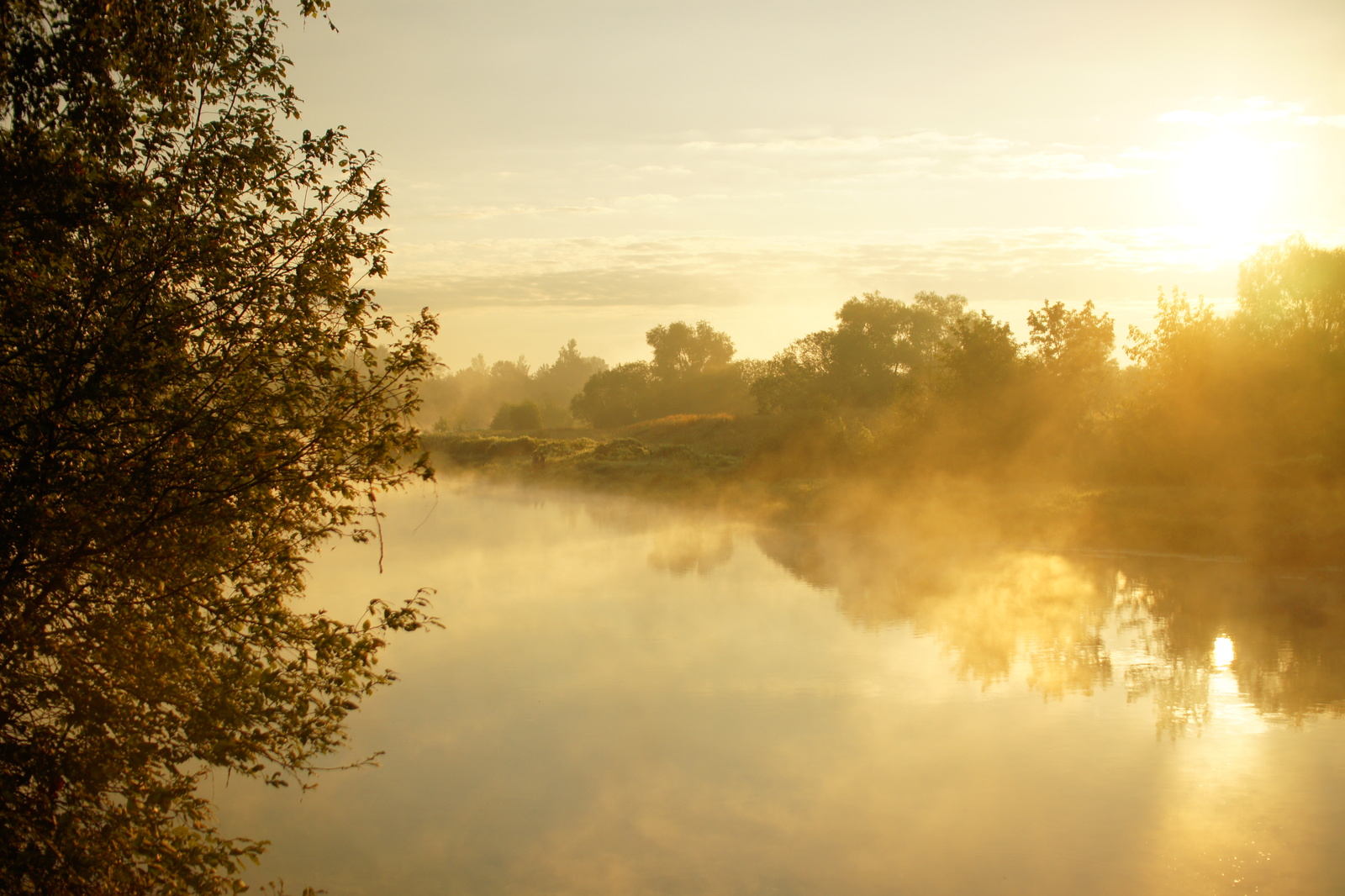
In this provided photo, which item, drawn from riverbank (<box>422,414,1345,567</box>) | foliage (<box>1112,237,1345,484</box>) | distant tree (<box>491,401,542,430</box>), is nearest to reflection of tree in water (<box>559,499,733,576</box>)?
riverbank (<box>422,414,1345,567</box>)

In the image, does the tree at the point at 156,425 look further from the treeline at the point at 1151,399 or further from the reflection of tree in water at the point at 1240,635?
the treeline at the point at 1151,399

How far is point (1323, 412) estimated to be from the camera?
24.4 m

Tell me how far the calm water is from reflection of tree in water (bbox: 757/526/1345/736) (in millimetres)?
75

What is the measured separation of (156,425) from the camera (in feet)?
24.0

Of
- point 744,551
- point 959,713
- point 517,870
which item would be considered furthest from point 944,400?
point 517,870

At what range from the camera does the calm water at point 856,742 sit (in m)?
9.34

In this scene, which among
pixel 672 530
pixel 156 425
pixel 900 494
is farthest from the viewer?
pixel 672 530

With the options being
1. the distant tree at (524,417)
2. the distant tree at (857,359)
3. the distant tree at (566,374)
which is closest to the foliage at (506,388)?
the distant tree at (566,374)

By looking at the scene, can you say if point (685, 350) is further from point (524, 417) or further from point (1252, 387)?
point (1252, 387)

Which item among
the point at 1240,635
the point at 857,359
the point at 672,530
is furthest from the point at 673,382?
the point at 1240,635

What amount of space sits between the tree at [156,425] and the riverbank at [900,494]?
67.4ft

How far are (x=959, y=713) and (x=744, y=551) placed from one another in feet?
47.3

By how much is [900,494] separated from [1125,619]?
13974 millimetres

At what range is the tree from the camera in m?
6.72
